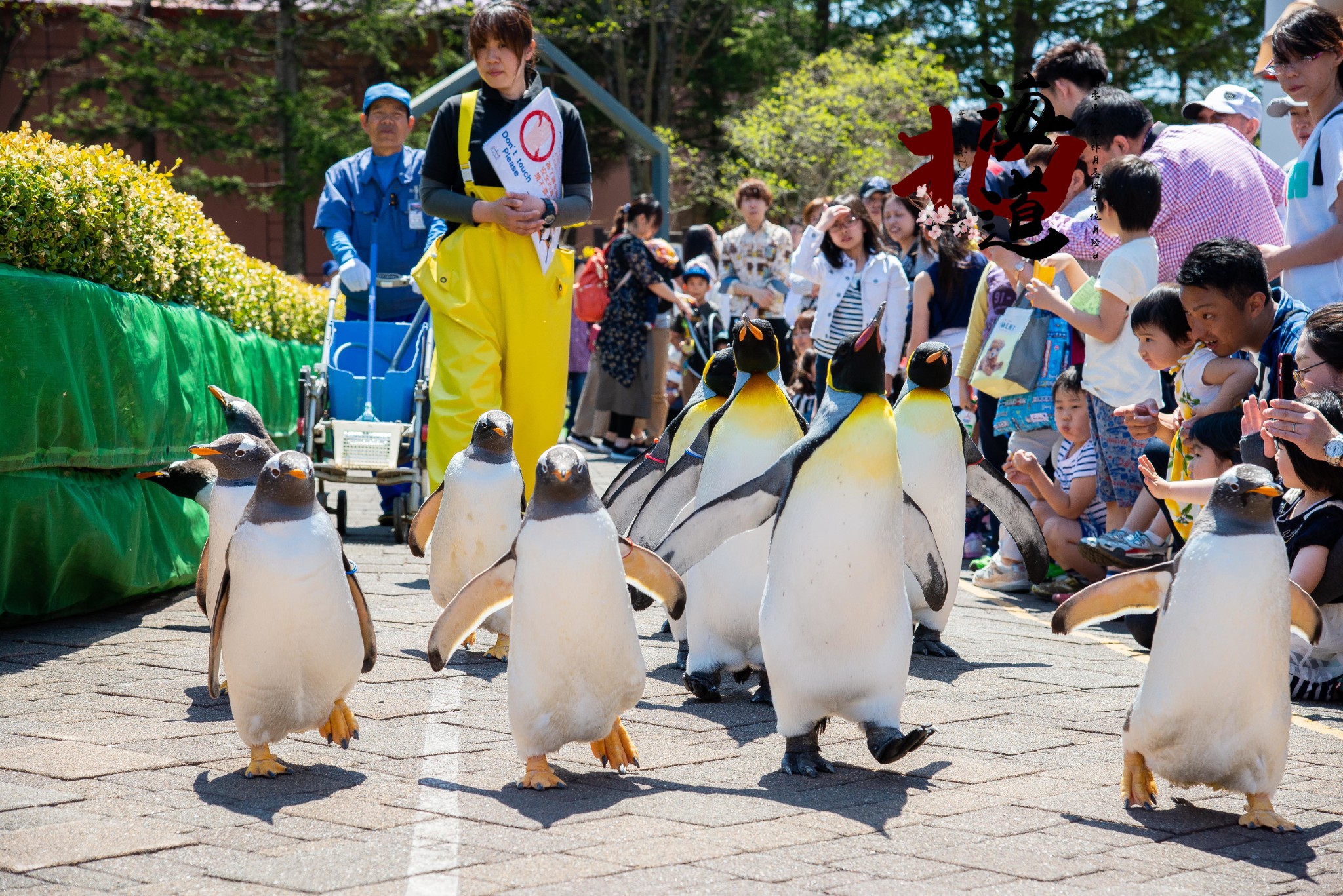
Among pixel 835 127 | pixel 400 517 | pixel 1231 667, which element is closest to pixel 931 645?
Answer: pixel 1231 667

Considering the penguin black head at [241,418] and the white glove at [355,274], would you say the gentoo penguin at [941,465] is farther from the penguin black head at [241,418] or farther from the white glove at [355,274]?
the white glove at [355,274]

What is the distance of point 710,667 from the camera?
3.96 metres

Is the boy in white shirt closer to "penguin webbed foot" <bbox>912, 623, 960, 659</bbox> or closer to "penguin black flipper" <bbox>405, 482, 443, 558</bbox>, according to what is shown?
"penguin webbed foot" <bbox>912, 623, 960, 659</bbox>

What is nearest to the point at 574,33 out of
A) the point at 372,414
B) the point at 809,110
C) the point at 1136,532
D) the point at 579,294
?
the point at 809,110

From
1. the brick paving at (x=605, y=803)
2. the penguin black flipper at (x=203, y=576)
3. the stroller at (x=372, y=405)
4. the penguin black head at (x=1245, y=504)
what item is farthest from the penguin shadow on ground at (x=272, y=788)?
the stroller at (x=372, y=405)

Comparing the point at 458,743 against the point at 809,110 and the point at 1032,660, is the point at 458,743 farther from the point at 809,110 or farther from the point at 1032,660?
the point at 809,110

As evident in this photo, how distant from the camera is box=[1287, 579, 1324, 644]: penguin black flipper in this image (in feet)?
9.94

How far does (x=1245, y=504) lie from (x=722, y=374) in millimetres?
2013

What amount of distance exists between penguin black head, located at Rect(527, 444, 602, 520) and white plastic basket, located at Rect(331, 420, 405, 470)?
140 inches

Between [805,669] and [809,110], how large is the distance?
59.6ft

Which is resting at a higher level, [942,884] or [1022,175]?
[1022,175]

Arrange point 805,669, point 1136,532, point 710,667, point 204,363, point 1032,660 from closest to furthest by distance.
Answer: point 805,669
point 710,667
point 1032,660
point 1136,532
point 204,363

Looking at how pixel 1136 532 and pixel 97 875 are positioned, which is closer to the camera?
pixel 97 875

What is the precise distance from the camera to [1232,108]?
698cm
